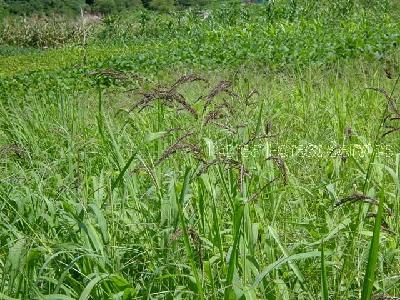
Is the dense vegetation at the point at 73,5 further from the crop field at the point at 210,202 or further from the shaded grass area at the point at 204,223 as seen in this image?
the shaded grass area at the point at 204,223

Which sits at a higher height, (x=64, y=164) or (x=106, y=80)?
(x=64, y=164)

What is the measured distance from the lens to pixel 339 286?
1.86m

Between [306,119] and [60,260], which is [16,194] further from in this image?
[306,119]

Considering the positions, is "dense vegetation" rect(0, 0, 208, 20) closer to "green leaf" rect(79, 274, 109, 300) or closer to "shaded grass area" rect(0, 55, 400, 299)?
"shaded grass area" rect(0, 55, 400, 299)

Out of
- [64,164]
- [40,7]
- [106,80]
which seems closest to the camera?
[64,164]

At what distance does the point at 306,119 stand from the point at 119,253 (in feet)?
6.53

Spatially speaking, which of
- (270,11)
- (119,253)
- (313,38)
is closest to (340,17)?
(270,11)

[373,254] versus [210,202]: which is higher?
[373,254]

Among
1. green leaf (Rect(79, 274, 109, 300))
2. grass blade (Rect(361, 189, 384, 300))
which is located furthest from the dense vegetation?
grass blade (Rect(361, 189, 384, 300))

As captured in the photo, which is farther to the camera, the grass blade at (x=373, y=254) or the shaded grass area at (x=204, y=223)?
the shaded grass area at (x=204, y=223)

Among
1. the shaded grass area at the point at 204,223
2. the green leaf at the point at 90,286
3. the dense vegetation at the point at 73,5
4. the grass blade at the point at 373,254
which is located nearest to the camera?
the grass blade at the point at 373,254

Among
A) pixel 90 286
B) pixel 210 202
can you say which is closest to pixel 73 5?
pixel 210 202

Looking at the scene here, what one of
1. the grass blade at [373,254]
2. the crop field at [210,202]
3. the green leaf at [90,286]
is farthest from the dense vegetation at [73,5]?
the grass blade at [373,254]

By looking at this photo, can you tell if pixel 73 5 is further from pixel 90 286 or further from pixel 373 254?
pixel 373 254
